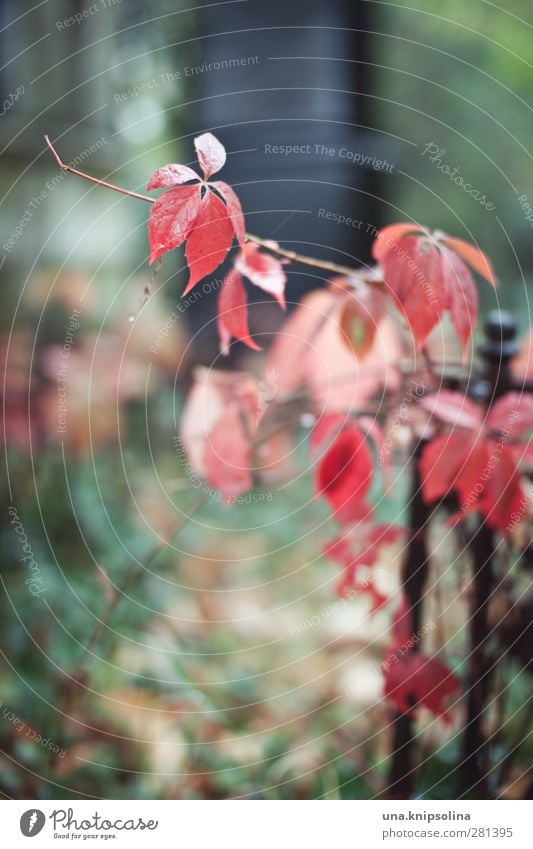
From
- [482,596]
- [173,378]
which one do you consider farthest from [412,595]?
[173,378]

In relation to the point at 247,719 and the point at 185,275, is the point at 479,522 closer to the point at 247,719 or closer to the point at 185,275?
the point at 247,719

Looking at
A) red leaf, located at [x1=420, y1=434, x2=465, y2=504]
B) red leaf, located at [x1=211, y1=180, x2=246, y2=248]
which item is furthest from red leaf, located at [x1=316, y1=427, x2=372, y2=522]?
red leaf, located at [x1=211, y1=180, x2=246, y2=248]

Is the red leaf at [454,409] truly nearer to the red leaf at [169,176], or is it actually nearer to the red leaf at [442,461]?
the red leaf at [442,461]

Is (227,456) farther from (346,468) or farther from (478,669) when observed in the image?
(478,669)

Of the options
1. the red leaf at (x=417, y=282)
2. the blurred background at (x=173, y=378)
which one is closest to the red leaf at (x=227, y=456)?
the blurred background at (x=173, y=378)

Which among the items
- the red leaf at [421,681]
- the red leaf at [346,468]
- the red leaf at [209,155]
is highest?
the red leaf at [209,155]
